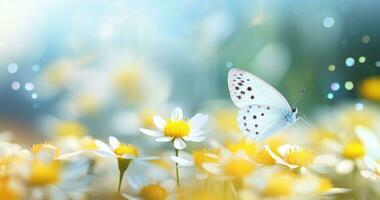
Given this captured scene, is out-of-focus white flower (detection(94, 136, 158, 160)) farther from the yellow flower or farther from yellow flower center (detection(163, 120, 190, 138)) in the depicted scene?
the yellow flower

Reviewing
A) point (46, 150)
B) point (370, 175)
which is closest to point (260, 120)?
point (370, 175)

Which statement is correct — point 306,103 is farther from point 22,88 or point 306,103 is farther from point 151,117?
point 22,88

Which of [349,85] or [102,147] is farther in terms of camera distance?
[349,85]

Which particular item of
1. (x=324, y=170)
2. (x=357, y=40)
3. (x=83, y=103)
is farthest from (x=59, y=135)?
(x=357, y=40)

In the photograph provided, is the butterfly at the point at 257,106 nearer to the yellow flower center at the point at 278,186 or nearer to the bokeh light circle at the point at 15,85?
the yellow flower center at the point at 278,186

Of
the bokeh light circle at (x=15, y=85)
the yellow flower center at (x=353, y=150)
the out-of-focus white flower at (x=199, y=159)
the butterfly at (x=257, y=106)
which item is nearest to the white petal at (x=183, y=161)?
the out-of-focus white flower at (x=199, y=159)

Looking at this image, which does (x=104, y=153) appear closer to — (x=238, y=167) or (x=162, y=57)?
(x=238, y=167)
